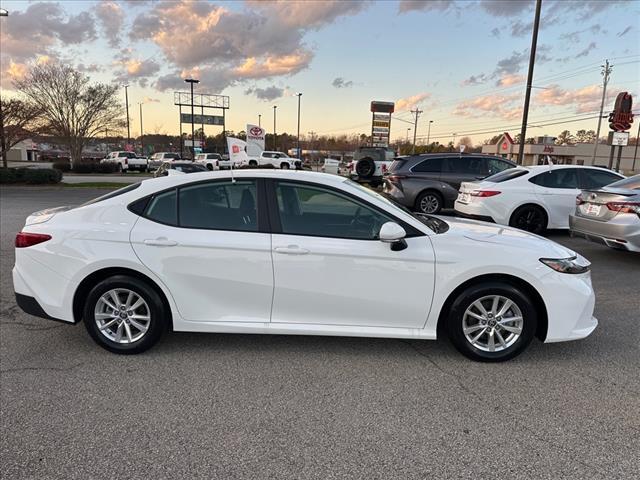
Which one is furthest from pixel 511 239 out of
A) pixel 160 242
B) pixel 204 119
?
pixel 204 119

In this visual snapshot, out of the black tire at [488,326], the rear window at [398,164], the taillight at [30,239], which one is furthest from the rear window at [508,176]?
the taillight at [30,239]

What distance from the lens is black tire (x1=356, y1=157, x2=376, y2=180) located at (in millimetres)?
19891

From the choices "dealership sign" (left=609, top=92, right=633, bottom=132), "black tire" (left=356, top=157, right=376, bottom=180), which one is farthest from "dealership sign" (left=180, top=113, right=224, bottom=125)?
"dealership sign" (left=609, top=92, right=633, bottom=132)

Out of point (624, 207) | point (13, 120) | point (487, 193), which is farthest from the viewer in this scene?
point (13, 120)

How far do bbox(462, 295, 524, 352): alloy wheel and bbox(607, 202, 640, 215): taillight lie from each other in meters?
4.23

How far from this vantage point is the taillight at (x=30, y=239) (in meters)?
3.68

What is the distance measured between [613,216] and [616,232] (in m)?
0.25

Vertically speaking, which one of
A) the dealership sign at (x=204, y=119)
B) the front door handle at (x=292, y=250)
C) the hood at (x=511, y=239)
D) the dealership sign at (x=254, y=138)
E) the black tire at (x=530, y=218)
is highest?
the dealership sign at (x=204, y=119)

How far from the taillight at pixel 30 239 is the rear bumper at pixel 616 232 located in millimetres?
7187

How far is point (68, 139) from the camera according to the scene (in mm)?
36750

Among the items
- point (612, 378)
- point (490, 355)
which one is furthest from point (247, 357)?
point (612, 378)

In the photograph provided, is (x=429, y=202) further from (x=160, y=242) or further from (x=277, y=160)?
(x=277, y=160)

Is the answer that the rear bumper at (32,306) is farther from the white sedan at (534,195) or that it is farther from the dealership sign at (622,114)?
the dealership sign at (622,114)

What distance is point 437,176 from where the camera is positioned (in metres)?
11.2
